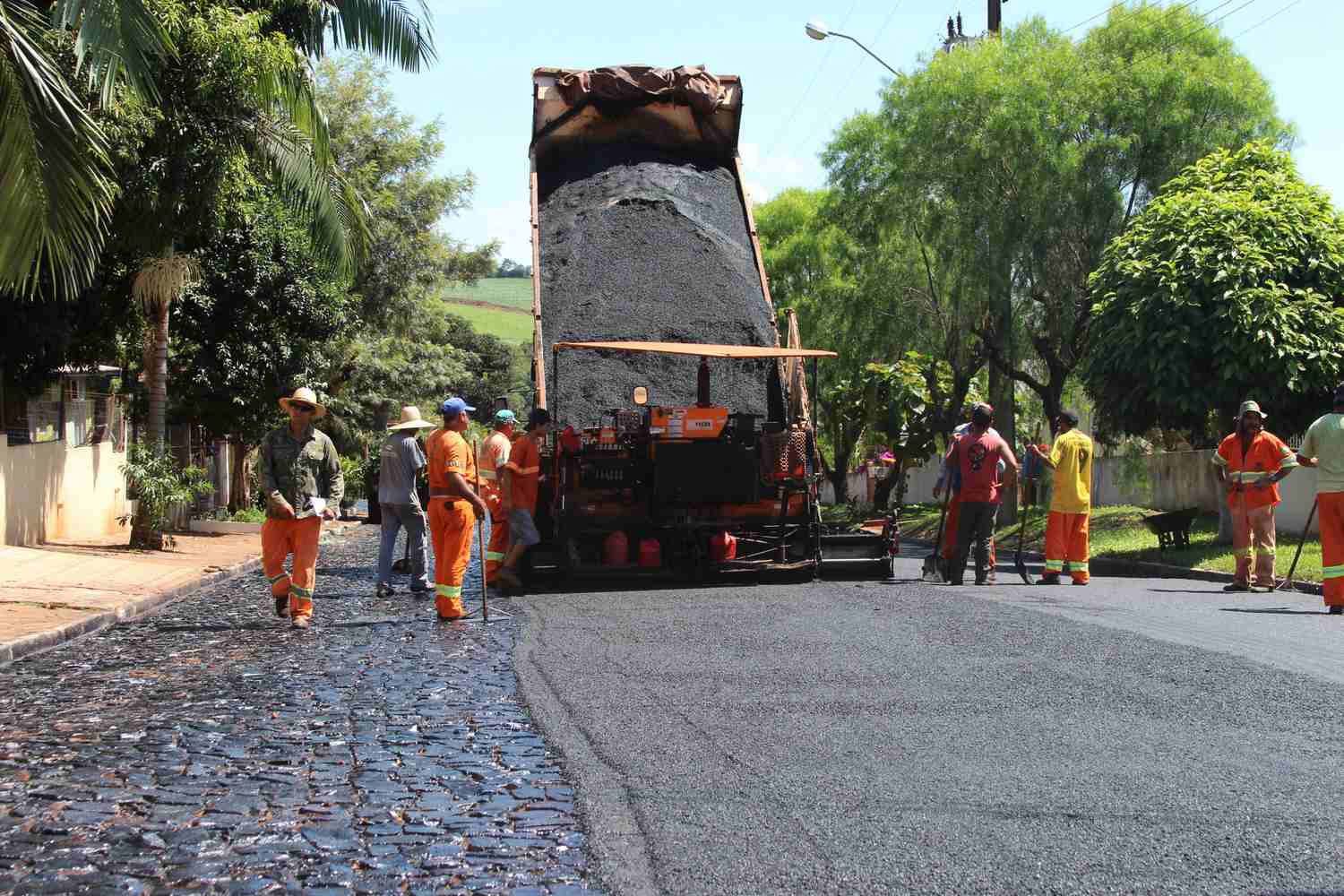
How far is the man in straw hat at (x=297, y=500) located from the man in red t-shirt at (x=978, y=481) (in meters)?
5.58

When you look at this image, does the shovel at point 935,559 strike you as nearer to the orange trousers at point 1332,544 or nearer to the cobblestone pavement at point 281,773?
the orange trousers at point 1332,544

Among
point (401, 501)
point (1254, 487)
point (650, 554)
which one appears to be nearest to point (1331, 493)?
point (1254, 487)

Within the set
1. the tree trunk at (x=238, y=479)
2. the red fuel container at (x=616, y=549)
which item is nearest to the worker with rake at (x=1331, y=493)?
the red fuel container at (x=616, y=549)

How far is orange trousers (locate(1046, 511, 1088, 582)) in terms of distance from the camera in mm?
13969

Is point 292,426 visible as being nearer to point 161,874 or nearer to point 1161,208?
point 161,874

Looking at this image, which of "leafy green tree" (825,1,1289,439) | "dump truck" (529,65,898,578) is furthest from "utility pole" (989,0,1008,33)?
"dump truck" (529,65,898,578)

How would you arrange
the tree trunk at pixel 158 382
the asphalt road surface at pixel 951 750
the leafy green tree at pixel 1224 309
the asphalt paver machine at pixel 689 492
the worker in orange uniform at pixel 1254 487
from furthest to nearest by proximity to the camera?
the tree trunk at pixel 158 382
the leafy green tree at pixel 1224 309
the worker in orange uniform at pixel 1254 487
the asphalt paver machine at pixel 689 492
the asphalt road surface at pixel 951 750

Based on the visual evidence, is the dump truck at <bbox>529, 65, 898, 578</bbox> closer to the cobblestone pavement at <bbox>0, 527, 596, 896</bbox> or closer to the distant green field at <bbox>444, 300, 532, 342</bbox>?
the cobblestone pavement at <bbox>0, 527, 596, 896</bbox>

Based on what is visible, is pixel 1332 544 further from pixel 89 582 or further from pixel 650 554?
pixel 89 582

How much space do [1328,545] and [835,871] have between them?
8729mm

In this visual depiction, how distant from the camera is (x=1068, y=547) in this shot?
1400 centimetres

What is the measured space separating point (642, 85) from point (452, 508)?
6.80 meters

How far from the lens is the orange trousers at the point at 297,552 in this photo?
35.3 feet

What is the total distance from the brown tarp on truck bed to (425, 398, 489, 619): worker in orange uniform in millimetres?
5973
